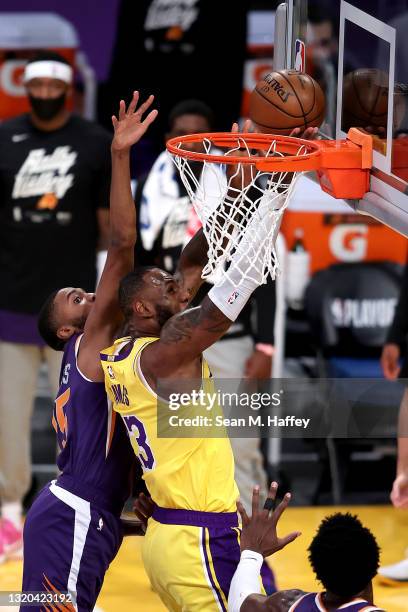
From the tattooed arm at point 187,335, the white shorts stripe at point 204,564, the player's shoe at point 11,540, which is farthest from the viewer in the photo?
the player's shoe at point 11,540

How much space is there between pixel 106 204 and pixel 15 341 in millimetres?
873

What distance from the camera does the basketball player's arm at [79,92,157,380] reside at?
4363 mm

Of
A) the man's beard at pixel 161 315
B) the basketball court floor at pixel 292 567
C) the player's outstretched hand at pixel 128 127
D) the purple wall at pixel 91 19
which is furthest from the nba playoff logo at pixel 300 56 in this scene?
the purple wall at pixel 91 19

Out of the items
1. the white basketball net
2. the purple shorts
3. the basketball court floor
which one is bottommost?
the basketball court floor

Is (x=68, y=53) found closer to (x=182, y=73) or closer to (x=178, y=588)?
(x=182, y=73)

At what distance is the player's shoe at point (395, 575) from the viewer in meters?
6.21

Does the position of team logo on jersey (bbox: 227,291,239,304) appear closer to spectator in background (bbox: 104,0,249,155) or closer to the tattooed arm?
the tattooed arm

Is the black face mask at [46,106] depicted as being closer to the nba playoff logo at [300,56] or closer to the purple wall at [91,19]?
the nba playoff logo at [300,56]

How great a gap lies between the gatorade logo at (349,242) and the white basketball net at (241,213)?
3473 mm

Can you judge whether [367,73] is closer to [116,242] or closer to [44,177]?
[116,242]

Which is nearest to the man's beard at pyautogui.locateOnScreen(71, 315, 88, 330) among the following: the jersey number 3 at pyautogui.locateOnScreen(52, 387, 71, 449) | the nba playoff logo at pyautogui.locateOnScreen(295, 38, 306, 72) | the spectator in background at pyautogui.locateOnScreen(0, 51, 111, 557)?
the jersey number 3 at pyautogui.locateOnScreen(52, 387, 71, 449)

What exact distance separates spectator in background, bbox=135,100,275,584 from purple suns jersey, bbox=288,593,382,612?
2.45 metres

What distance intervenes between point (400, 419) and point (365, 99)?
2162 millimetres

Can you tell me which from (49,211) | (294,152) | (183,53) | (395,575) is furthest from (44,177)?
(183,53)
